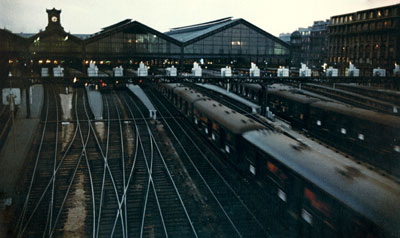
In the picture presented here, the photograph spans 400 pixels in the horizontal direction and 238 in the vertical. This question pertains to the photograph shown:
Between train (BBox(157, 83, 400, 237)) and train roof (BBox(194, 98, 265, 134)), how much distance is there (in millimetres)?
90

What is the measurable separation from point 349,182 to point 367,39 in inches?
2305

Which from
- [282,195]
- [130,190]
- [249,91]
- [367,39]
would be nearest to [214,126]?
[130,190]

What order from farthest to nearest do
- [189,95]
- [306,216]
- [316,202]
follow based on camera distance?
[189,95] → [306,216] → [316,202]

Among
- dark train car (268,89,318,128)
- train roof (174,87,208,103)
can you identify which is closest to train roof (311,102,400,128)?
dark train car (268,89,318,128)

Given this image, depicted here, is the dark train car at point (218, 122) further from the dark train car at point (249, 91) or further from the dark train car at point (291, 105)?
the dark train car at point (249, 91)

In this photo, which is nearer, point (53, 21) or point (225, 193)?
point (225, 193)

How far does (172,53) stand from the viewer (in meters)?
69.2

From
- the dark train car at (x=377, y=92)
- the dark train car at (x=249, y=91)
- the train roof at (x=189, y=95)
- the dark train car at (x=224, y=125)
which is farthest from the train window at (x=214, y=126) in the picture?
the dark train car at (x=377, y=92)

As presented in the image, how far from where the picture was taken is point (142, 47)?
68188 mm

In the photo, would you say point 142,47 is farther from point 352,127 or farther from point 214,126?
point 352,127

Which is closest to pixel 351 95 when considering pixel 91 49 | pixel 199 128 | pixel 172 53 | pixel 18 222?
pixel 199 128

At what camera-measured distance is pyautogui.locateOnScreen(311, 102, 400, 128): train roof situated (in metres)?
20.9

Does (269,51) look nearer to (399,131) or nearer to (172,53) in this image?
(172,53)

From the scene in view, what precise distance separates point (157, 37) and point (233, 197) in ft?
180
